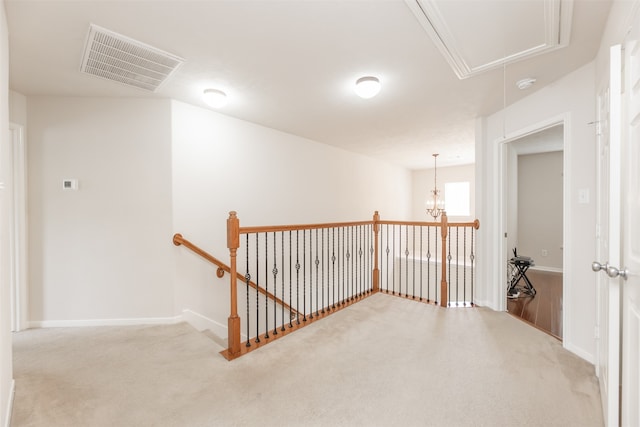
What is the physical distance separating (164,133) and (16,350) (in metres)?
2.26

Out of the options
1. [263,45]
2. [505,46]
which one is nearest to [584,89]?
[505,46]

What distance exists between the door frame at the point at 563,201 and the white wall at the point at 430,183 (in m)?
4.14

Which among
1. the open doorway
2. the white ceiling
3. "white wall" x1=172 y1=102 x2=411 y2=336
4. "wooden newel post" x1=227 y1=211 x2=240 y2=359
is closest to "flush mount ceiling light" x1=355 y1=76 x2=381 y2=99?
the white ceiling

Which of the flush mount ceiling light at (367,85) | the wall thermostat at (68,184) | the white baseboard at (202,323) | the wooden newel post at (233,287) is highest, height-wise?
the flush mount ceiling light at (367,85)

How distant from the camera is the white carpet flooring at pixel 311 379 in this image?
160cm

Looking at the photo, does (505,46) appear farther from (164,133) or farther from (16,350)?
(16,350)

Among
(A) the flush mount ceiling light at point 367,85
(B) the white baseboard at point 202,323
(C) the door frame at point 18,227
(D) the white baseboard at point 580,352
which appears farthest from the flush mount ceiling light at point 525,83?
(C) the door frame at point 18,227

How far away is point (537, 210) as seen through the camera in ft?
19.0

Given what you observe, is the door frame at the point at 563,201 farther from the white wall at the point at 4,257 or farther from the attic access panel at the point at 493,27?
the white wall at the point at 4,257

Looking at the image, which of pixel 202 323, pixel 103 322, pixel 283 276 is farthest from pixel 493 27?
pixel 103 322

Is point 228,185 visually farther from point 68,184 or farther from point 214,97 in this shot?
point 68,184

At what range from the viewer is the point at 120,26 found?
175 centimetres

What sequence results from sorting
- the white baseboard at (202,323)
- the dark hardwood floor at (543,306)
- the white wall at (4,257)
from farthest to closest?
the white baseboard at (202,323), the dark hardwood floor at (543,306), the white wall at (4,257)

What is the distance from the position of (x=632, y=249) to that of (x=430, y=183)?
698cm
